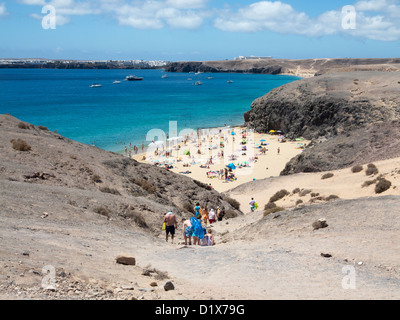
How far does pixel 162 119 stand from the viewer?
248 ft

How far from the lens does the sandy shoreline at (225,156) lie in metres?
37.5

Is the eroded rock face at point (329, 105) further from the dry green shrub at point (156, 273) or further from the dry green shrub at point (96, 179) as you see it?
the dry green shrub at point (156, 273)

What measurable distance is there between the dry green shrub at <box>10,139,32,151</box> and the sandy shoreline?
17.1m

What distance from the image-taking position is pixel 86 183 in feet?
57.0

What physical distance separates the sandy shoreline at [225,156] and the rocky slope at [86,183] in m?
12.3

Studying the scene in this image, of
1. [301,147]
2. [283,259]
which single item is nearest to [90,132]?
[301,147]

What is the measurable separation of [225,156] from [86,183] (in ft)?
95.6

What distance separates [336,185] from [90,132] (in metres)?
47.0

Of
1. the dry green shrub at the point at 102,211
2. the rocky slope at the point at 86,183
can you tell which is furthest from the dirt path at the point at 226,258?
the rocky slope at the point at 86,183

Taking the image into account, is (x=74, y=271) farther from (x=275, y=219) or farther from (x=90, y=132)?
(x=90, y=132)

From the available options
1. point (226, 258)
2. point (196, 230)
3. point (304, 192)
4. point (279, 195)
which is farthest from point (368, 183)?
point (226, 258)

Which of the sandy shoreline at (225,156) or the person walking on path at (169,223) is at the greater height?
the person walking on path at (169,223)

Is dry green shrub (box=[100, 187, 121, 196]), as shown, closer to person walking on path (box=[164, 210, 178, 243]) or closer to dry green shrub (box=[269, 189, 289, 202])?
person walking on path (box=[164, 210, 178, 243])
